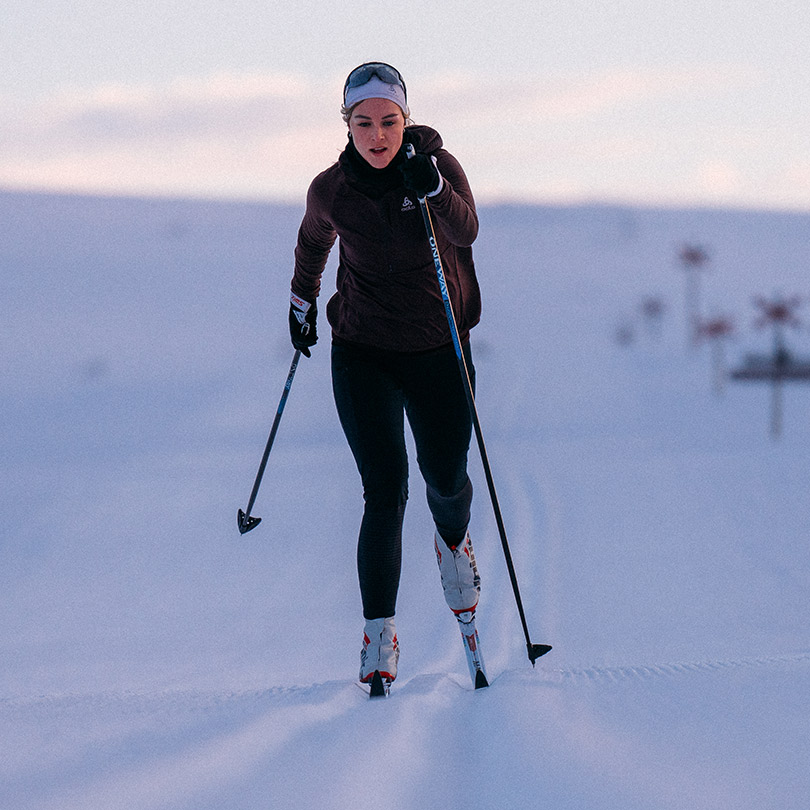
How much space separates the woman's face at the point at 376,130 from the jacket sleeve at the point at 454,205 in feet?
0.68

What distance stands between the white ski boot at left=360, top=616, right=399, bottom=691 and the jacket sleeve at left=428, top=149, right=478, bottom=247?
1.31 meters

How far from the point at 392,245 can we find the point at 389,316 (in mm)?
229

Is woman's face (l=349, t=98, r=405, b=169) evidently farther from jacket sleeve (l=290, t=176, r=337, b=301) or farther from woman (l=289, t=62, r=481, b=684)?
jacket sleeve (l=290, t=176, r=337, b=301)

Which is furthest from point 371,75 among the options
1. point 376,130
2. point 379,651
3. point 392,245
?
point 379,651

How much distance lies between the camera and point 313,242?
357 cm

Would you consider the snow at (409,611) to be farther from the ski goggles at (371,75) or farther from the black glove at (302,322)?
the ski goggles at (371,75)

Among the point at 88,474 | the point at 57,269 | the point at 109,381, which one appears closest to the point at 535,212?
the point at 57,269

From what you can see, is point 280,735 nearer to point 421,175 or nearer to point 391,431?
point 391,431

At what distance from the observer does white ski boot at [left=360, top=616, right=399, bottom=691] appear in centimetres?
341

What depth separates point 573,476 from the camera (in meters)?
10.1

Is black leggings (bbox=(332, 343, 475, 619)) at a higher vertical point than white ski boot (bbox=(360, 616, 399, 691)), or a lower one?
higher

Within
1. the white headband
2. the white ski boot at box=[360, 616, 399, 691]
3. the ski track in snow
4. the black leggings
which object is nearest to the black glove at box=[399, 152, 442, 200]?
the white headband

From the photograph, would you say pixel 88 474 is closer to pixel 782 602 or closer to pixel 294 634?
pixel 294 634

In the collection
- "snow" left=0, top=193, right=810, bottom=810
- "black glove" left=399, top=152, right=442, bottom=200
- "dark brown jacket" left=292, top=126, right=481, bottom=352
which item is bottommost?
"snow" left=0, top=193, right=810, bottom=810
